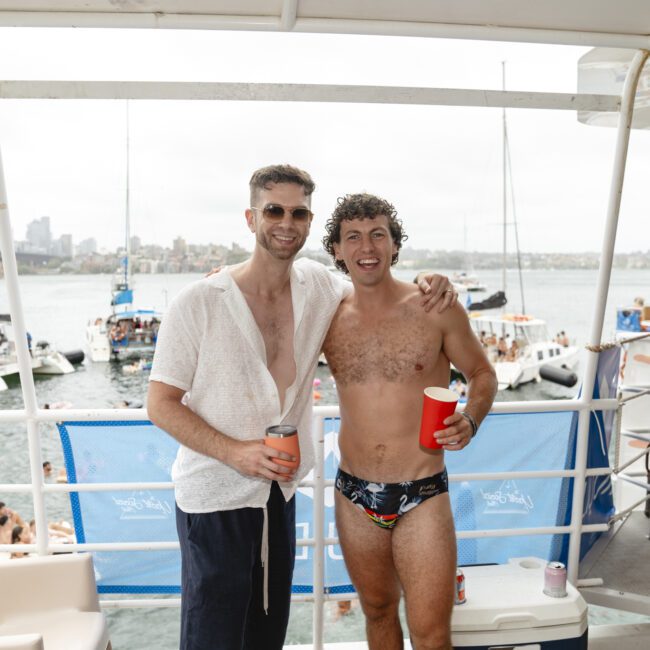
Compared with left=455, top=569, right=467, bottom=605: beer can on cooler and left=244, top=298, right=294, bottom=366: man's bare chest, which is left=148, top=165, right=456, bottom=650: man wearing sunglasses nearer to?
left=244, top=298, right=294, bottom=366: man's bare chest

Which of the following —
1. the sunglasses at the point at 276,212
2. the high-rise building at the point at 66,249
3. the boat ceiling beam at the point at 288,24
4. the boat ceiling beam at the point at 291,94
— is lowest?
the sunglasses at the point at 276,212

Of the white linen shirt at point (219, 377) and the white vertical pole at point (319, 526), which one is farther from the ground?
the white linen shirt at point (219, 377)

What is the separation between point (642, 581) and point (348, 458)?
1.61 m

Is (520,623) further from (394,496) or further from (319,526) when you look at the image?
(319,526)

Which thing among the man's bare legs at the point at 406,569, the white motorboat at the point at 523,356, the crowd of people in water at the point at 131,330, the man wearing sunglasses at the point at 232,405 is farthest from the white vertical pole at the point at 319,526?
the crowd of people in water at the point at 131,330

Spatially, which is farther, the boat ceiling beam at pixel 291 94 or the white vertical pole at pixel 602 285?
the white vertical pole at pixel 602 285

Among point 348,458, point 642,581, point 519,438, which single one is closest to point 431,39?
point 348,458

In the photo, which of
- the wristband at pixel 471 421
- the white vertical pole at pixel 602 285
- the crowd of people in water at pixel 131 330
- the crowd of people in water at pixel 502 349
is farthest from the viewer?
the crowd of people in water at pixel 131 330

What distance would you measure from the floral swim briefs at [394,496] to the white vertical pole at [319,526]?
1.26 ft

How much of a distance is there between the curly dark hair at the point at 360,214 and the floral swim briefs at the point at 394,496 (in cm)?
85

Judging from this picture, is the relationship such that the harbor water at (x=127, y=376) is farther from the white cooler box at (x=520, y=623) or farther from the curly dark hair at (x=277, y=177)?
the white cooler box at (x=520, y=623)

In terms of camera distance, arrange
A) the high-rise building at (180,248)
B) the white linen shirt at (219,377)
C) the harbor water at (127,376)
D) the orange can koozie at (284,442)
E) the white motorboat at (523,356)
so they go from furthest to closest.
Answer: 1. the white motorboat at (523,356)
2. the harbor water at (127,376)
3. the high-rise building at (180,248)
4. the white linen shirt at (219,377)
5. the orange can koozie at (284,442)

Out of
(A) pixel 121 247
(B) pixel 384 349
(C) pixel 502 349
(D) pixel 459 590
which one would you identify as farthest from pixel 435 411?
(A) pixel 121 247

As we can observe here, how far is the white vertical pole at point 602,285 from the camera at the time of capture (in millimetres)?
2328
